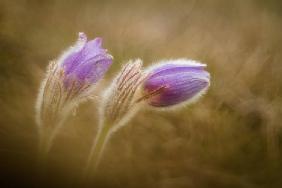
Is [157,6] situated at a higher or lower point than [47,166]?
higher

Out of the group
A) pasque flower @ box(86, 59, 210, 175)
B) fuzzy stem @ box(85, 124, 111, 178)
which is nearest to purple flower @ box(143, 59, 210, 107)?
pasque flower @ box(86, 59, 210, 175)

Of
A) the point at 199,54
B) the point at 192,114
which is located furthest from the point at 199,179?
the point at 199,54

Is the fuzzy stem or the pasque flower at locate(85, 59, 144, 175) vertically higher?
the pasque flower at locate(85, 59, 144, 175)

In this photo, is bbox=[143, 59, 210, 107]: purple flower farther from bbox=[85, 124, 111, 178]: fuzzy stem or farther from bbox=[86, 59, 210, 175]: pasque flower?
bbox=[85, 124, 111, 178]: fuzzy stem

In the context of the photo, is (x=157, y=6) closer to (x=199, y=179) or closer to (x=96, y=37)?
(x=96, y=37)

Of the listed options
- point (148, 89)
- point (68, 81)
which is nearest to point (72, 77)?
point (68, 81)

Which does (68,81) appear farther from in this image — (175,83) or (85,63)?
(175,83)

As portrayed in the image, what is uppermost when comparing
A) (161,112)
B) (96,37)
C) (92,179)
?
(96,37)
